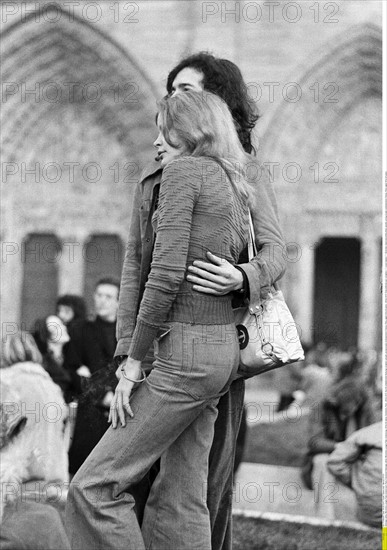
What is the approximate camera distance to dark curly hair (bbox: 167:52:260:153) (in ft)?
9.71

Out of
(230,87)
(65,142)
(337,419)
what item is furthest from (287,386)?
(65,142)

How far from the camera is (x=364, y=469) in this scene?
473 centimetres

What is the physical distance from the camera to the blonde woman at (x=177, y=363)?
2447 mm

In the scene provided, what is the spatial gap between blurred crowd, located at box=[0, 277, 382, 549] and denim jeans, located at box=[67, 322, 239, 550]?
22.6 inches

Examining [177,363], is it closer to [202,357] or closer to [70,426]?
[202,357]

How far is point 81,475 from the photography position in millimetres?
2422

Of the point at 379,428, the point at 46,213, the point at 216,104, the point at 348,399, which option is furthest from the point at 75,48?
the point at 216,104

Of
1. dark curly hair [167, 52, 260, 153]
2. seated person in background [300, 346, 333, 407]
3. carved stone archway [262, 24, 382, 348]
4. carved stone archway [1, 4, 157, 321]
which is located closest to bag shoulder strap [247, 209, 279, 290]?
dark curly hair [167, 52, 260, 153]

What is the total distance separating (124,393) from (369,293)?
1489 cm

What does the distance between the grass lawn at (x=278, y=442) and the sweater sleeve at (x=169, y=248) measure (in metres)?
5.33

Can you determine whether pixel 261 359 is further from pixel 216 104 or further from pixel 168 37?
pixel 168 37

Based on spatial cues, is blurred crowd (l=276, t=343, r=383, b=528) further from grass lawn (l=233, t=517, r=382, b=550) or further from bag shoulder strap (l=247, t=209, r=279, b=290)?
bag shoulder strap (l=247, t=209, r=279, b=290)

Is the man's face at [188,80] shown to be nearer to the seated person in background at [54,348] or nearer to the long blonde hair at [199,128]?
the long blonde hair at [199,128]

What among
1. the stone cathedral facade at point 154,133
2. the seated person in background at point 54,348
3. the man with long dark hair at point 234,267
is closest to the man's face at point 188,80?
the man with long dark hair at point 234,267
